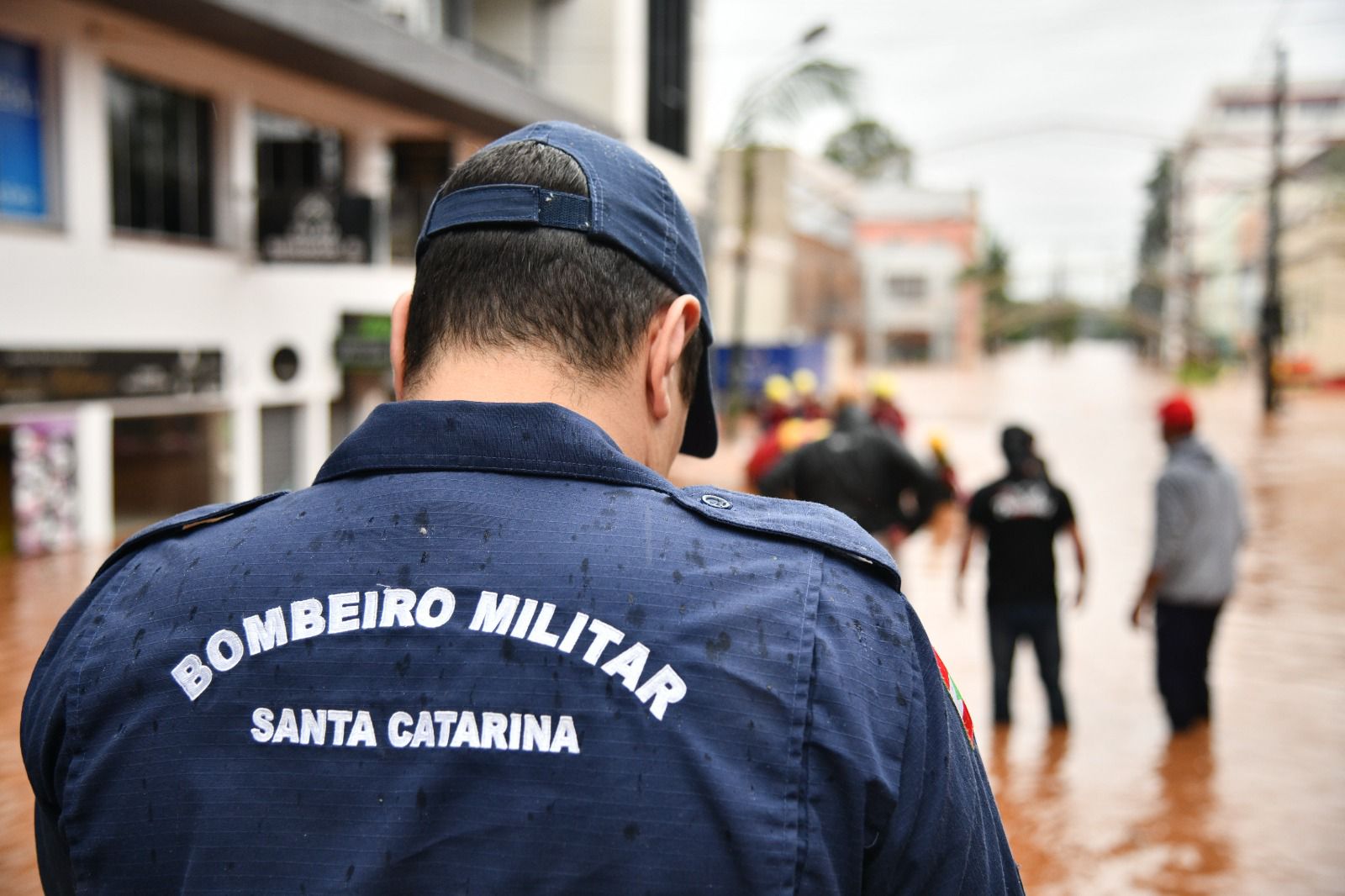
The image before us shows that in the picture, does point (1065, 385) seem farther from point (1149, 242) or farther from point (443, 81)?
point (1149, 242)

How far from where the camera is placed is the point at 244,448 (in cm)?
1507

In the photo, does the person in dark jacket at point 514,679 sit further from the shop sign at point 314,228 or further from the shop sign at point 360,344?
the shop sign at point 360,344

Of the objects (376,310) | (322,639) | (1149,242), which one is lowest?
(322,639)

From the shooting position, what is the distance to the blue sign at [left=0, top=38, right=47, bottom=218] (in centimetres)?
1172

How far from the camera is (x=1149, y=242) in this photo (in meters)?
102

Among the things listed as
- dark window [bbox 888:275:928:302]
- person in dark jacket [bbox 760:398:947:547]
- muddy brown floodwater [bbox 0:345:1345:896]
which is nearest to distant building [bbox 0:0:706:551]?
muddy brown floodwater [bbox 0:345:1345:896]

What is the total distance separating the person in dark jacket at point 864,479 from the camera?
288 inches

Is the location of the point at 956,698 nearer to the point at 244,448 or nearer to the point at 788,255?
the point at 244,448

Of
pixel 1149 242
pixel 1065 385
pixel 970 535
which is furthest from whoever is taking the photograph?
pixel 1149 242

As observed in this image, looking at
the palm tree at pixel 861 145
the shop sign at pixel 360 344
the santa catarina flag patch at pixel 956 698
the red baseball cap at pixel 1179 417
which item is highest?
the palm tree at pixel 861 145

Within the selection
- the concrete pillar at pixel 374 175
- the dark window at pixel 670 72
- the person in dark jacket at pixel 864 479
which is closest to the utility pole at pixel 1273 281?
the dark window at pixel 670 72

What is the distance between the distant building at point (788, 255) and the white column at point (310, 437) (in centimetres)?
1296

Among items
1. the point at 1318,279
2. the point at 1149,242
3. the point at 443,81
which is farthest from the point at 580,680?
the point at 1149,242

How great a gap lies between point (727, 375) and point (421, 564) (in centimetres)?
2932
